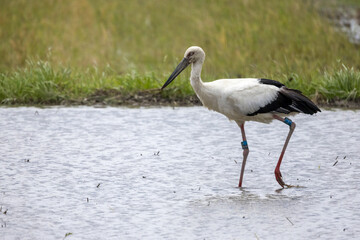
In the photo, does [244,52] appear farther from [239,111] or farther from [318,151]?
[239,111]

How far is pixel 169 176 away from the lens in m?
7.54

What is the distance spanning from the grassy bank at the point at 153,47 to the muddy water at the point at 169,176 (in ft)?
2.18

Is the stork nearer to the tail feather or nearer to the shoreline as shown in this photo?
the tail feather

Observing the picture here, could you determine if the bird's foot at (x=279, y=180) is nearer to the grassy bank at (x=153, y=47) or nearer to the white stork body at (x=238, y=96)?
the white stork body at (x=238, y=96)

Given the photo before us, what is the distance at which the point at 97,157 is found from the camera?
8422mm

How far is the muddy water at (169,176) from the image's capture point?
19.4 feet

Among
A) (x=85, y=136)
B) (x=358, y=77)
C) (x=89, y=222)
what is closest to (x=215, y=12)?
(x=358, y=77)

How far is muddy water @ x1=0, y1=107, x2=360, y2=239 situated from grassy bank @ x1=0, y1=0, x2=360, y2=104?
0.66 metres

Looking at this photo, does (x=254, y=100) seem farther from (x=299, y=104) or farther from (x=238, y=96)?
(x=299, y=104)

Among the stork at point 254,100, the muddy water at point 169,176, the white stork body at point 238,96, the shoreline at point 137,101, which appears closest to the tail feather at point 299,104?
the stork at point 254,100

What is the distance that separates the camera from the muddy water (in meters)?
5.90

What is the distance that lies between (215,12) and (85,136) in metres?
9.19

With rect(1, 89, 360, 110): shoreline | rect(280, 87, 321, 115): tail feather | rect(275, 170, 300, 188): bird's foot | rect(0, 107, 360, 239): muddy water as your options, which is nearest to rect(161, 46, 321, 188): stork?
rect(280, 87, 321, 115): tail feather

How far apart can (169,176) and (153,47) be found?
9.16 m
